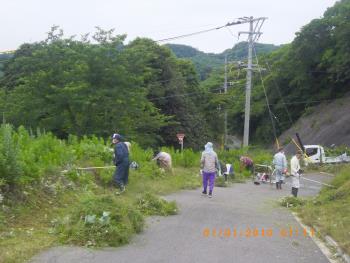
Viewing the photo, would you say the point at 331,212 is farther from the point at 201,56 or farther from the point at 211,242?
the point at 201,56

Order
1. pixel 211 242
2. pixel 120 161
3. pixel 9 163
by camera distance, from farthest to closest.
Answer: pixel 120 161 < pixel 9 163 < pixel 211 242

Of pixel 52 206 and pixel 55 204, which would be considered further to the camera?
pixel 55 204

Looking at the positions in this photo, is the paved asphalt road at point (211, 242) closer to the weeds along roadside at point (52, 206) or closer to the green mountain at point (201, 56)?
the weeds along roadside at point (52, 206)

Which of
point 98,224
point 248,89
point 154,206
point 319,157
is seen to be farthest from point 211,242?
point 319,157

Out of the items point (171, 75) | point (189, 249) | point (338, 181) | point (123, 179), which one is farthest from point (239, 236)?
point (171, 75)

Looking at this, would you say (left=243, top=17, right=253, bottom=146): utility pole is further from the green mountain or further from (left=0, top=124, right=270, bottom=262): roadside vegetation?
the green mountain

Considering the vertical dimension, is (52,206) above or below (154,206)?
above

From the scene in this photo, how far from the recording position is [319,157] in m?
44.3

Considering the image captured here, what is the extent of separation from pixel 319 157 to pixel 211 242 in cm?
3636

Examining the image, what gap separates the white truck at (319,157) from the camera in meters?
43.2

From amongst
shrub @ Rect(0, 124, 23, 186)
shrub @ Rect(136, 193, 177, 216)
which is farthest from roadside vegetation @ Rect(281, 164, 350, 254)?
shrub @ Rect(0, 124, 23, 186)

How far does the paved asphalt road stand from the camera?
830 cm

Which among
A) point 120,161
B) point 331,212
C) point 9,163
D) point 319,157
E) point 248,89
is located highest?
point 248,89

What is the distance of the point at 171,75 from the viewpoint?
52.5 meters
